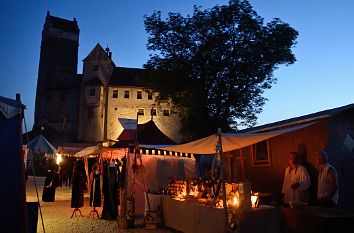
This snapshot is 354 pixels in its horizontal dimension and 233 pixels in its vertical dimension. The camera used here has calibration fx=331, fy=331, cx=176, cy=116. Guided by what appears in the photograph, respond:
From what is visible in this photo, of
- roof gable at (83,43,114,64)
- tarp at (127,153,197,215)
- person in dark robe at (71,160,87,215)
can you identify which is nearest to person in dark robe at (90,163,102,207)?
person in dark robe at (71,160,87,215)

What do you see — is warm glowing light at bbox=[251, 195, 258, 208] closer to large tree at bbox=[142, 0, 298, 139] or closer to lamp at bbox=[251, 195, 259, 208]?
lamp at bbox=[251, 195, 259, 208]

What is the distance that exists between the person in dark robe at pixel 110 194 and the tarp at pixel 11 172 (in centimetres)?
599

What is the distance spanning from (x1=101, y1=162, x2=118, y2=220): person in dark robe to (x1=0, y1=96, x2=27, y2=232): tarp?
599 centimetres

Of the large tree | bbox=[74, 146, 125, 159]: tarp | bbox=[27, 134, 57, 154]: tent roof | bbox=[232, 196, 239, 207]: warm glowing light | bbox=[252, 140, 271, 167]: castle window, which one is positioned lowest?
bbox=[232, 196, 239, 207]: warm glowing light

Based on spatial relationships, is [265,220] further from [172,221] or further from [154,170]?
[154,170]

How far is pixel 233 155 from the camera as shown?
10.6 meters

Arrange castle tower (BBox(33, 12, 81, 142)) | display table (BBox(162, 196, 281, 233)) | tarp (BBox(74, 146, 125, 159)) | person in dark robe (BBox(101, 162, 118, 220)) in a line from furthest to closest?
castle tower (BBox(33, 12, 81, 142)) → tarp (BBox(74, 146, 125, 159)) → person in dark robe (BBox(101, 162, 118, 220)) → display table (BBox(162, 196, 281, 233))

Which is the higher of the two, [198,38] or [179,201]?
[198,38]

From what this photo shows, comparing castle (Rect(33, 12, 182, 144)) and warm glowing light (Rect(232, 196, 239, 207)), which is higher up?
castle (Rect(33, 12, 182, 144))

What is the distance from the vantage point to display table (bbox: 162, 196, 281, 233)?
5.89m

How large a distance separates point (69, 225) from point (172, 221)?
118 inches

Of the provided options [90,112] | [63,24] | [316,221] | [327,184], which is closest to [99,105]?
[90,112]

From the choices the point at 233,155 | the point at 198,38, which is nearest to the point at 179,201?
the point at 233,155

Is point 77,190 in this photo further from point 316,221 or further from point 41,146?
point 41,146
